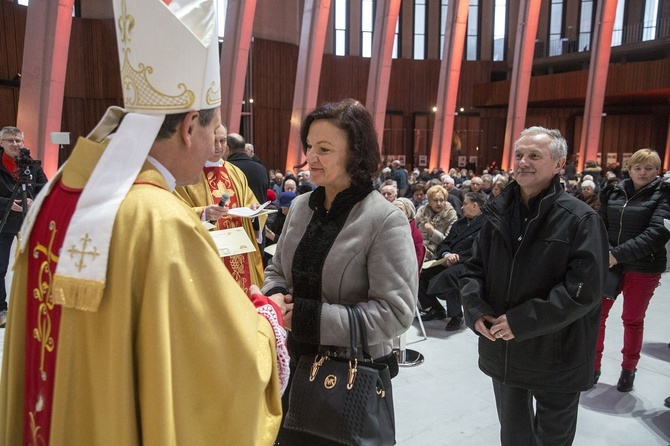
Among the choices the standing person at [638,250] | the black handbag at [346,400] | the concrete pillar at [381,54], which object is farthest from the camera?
the concrete pillar at [381,54]

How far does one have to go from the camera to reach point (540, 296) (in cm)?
218

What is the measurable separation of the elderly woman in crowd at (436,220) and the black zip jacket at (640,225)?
206 centimetres

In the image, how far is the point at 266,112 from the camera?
753 inches

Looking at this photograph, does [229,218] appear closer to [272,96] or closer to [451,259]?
[451,259]

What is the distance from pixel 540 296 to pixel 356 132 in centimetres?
107

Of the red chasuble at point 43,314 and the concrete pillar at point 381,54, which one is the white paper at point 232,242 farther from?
the concrete pillar at point 381,54

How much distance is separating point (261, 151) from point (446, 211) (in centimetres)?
1414

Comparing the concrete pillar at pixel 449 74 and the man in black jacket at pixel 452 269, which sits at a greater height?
the concrete pillar at pixel 449 74

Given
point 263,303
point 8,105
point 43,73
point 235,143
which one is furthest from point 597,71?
point 263,303

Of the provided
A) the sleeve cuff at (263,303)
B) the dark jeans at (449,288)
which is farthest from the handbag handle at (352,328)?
the dark jeans at (449,288)

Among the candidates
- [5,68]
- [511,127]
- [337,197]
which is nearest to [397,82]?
[511,127]

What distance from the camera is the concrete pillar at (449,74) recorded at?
1681 centimetres

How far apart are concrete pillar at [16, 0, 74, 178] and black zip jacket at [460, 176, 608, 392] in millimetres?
10165

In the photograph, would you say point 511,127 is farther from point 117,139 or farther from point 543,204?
point 117,139
